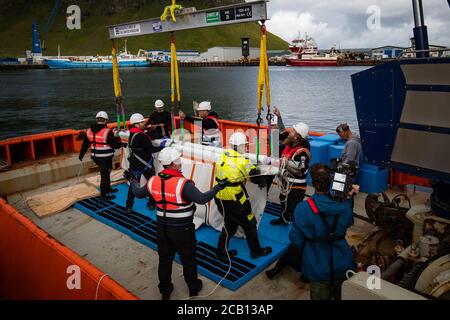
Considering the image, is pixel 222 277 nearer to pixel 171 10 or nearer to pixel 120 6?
pixel 171 10

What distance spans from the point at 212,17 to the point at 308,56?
122m

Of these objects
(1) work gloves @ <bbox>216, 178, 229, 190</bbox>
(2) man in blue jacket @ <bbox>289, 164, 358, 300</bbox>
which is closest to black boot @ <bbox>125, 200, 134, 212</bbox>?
(1) work gloves @ <bbox>216, 178, 229, 190</bbox>

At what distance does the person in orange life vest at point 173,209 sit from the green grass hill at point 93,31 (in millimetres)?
151333

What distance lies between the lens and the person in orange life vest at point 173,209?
4020 mm

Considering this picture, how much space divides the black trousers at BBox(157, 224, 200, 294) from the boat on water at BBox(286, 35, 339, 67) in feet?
388

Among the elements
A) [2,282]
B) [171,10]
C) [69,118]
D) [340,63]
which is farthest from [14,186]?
[340,63]

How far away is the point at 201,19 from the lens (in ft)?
19.6

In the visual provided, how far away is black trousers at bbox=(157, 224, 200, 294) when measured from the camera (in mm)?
4176

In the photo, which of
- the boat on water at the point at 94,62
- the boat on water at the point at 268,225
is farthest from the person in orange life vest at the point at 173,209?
the boat on water at the point at 94,62

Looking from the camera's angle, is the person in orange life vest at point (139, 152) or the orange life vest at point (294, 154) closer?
the orange life vest at point (294, 154)

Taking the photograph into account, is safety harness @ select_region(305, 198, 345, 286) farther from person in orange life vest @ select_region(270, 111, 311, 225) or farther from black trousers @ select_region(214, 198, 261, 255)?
person in orange life vest @ select_region(270, 111, 311, 225)

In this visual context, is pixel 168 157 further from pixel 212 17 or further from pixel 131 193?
pixel 131 193

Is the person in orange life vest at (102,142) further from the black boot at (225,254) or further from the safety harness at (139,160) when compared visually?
the black boot at (225,254)

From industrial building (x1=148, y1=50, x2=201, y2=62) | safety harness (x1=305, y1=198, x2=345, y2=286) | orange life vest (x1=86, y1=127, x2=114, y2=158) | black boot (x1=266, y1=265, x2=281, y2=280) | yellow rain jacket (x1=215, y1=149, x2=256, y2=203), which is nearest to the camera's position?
safety harness (x1=305, y1=198, x2=345, y2=286)
